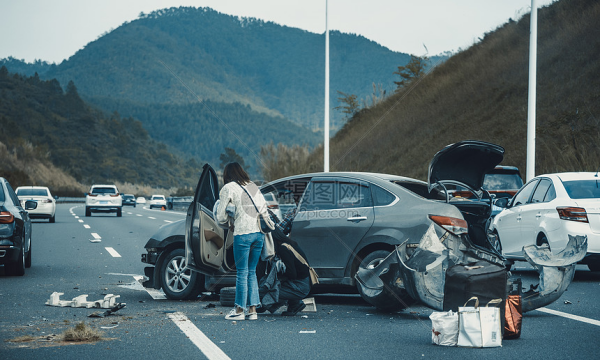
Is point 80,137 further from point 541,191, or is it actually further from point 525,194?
point 541,191

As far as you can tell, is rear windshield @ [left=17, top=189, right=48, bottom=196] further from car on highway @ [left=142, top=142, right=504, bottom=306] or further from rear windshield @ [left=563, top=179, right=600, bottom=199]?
rear windshield @ [left=563, top=179, right=600, bottom=199]

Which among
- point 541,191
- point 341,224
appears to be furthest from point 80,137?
point 341,224

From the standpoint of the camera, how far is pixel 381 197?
9031mm

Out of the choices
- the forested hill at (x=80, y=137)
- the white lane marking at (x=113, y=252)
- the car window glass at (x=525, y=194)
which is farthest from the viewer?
the forested hill at (x=80, y=137)

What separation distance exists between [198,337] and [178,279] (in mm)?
Answer: 2619

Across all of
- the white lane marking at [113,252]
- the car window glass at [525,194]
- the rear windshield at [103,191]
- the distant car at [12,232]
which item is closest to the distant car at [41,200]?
the rear windshield at [103,191]

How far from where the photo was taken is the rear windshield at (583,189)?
445 inches

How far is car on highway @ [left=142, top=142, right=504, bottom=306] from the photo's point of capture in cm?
848

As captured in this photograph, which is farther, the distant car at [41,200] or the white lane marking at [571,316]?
the distant car at [41,200]

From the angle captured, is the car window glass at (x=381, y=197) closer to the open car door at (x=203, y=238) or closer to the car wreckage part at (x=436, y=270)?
the car wreckage part at (x=436, y=270)

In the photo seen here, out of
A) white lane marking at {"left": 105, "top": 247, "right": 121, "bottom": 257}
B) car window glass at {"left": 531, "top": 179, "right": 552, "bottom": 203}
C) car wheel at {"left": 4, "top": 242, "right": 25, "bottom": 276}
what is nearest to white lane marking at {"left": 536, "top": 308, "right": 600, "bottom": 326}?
car window glass at {"left": 531, "top": 179, "right": 552, "bottom": 203}

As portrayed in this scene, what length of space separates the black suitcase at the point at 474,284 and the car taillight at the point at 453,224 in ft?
3.59

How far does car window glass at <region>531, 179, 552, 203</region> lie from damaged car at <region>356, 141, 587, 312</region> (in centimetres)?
287

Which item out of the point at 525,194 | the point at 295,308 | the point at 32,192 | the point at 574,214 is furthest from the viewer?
the point at 32,192
